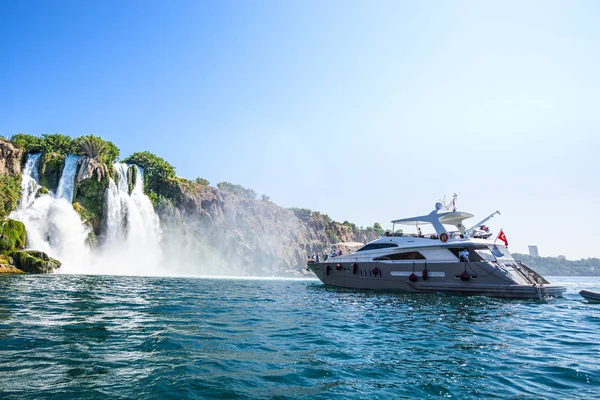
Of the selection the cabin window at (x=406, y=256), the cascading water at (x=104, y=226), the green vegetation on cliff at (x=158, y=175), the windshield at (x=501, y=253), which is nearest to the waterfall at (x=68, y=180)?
the cascading water at (x=104, y=226)

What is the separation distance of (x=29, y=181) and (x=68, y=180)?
4.86 meters

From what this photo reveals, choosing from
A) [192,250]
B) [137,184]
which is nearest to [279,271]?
[192,250]

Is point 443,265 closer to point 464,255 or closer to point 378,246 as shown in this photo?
point 464,255

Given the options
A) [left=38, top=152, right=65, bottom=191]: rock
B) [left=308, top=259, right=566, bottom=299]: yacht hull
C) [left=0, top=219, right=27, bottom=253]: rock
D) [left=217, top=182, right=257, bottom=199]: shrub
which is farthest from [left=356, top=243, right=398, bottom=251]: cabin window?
[left=217, top=182, right=257, bottom=199]: shrub

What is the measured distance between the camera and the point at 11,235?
34812 mm

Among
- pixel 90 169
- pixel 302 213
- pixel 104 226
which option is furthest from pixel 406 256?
pixel 302 213

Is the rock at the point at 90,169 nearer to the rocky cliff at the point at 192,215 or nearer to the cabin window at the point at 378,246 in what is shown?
the rocky cliff at the point at 192,215

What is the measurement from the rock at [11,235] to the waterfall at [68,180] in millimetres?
10113

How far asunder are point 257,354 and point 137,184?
182 feet

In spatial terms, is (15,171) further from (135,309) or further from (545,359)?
(545,359)

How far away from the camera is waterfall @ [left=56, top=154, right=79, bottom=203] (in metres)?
46.1

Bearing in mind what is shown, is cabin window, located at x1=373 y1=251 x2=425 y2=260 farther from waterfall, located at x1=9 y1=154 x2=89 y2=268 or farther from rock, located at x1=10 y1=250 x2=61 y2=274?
waterfall, located at x1=9 y1=154 x2=89 y2=268

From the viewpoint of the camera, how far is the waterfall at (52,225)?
39281 millimetres

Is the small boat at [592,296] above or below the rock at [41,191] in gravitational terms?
below
